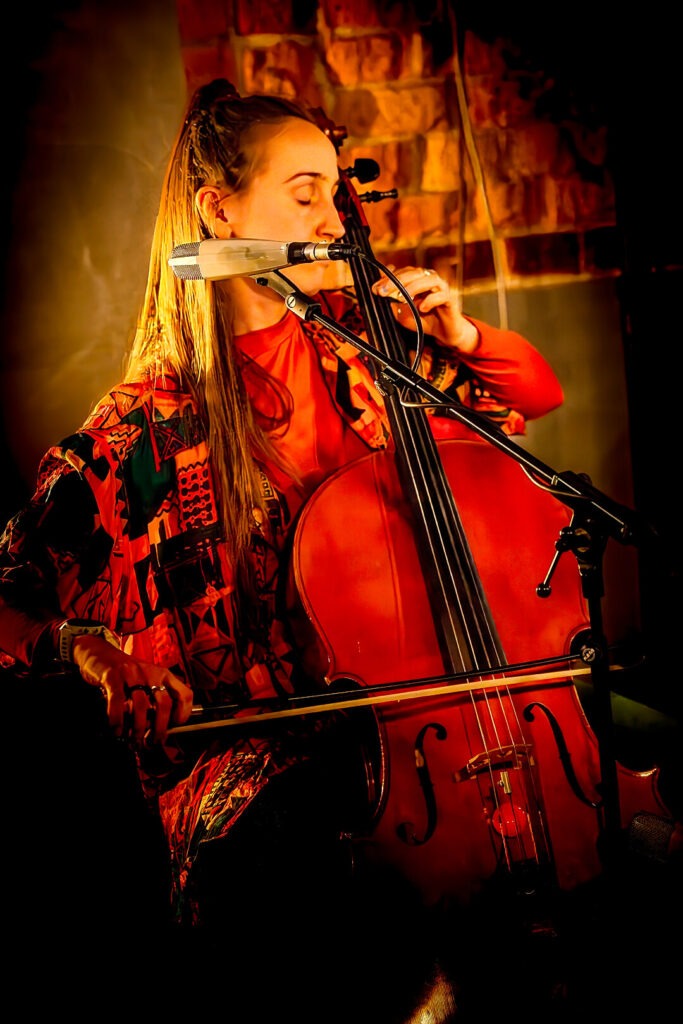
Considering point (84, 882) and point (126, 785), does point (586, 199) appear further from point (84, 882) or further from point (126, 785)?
point (84, 882)

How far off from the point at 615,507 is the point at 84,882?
1.40 meters

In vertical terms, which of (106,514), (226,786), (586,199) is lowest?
(226,786)

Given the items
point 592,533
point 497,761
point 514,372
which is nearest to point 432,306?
point 514,372

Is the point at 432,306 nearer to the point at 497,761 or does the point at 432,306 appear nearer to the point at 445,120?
the point at 445,120

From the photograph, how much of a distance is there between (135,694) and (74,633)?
0.58 ft

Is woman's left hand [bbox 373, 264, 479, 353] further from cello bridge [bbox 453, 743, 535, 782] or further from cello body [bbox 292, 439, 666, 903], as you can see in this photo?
cello bridge [bbox 453, 743, 535, 782]

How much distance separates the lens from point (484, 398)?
2.13 meters

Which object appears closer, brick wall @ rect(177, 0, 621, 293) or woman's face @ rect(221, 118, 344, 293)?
woman's face @ rect(221, 118, 344, 293)

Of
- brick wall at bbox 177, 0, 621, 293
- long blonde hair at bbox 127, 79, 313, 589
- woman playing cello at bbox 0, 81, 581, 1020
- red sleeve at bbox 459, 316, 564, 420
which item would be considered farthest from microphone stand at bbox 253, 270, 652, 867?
brick wall at bbox 177, 0, 621, 293

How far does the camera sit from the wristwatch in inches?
61.4

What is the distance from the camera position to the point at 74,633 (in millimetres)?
1566

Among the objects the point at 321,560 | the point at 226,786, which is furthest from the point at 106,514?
the point at 226,786

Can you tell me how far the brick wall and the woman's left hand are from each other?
5.9 inches

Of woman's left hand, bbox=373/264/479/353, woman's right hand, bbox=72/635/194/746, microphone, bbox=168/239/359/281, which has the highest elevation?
microphone, bbox=168/239/359/281
